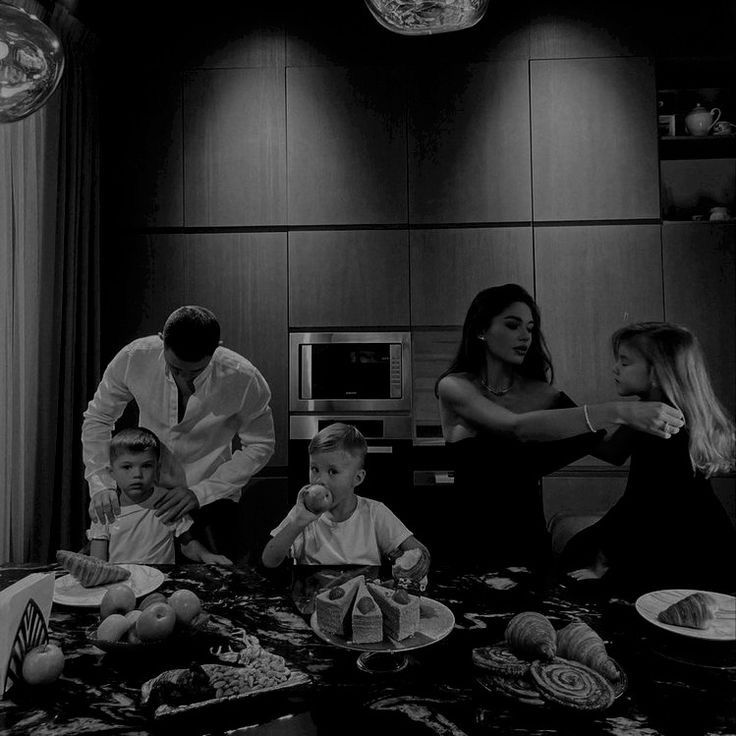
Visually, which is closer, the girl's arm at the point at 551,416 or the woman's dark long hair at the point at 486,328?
the girl's arm at the point at 551,416

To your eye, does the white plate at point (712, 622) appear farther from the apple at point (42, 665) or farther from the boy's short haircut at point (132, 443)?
the boy's short haircut at point (132, 443)

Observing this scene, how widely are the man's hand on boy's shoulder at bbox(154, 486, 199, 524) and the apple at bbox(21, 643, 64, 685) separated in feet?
3.57

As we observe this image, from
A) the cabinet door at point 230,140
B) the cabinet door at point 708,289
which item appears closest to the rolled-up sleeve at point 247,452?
the cabinet door at point 230,140

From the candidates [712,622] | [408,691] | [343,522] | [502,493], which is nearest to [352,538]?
[343,522]

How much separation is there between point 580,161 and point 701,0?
915mm

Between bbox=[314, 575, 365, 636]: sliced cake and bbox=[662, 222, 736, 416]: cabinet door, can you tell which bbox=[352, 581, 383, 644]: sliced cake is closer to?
bbox=[314, 575, 365, 636]: sliced cake

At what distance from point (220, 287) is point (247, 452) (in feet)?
3.67

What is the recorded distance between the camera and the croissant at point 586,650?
92cm

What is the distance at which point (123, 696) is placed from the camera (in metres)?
0.97

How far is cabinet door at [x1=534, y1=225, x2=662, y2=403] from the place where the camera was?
3205 millimetres

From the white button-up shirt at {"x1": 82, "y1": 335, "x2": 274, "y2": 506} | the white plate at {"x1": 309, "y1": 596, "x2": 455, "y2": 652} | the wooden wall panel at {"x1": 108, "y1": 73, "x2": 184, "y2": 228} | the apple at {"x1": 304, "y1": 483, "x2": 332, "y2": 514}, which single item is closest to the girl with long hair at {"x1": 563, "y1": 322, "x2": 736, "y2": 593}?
the white plate at {"x1": 309, "y1": 596, "x2": 455, "y2": 652}

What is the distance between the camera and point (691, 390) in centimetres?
170

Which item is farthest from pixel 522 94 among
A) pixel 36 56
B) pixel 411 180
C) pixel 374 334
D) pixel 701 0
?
pixel 36 56

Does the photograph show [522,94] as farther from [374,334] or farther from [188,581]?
[188,581]
